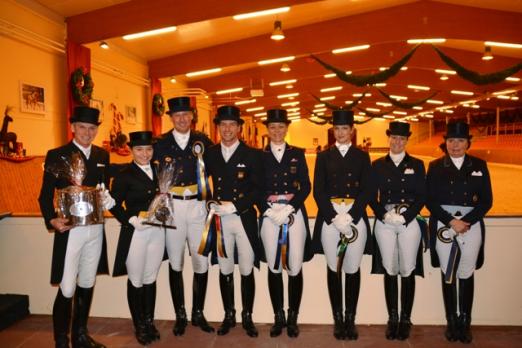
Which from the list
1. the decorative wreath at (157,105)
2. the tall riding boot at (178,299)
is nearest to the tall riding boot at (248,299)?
the tall riding boot at (178,299)

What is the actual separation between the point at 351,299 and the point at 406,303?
1.39 feet

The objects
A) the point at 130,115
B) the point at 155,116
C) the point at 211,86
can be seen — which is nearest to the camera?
the point at 130,115

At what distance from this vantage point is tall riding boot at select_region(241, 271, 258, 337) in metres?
3.21

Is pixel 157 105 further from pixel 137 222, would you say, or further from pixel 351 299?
pixel 351 299

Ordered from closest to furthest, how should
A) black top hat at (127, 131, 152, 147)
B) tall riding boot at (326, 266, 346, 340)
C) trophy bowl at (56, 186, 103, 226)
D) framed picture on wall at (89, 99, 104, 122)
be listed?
trophy bowl at (56, 186, 103, 226) → black top hat at (127, 131, 152, 147) → tall riding boot at (326, 266, 346, 340) → framed picture on wall at (89, 99, 104, 122)

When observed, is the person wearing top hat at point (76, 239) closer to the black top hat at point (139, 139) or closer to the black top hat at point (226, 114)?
the black top hat at point (139, 139)

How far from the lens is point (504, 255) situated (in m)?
3.42

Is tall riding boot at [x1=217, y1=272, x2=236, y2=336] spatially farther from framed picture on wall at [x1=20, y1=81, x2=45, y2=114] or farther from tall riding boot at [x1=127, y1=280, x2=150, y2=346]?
framed picture on wall at [x1=20, y1=81, x2=45, y2=114]

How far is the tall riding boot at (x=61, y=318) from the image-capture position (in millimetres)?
2842

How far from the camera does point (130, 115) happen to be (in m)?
11.0

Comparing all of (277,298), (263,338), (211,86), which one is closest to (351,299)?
(277,298)

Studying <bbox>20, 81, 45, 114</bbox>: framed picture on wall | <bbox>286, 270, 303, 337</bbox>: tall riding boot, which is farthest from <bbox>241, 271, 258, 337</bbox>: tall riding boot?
<bbox>20, 81, 45, 114</bbox>: framed picture on wall

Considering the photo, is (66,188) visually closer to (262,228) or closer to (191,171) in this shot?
(191,171)

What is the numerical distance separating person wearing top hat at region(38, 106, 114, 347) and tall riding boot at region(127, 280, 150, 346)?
283 millimetres
